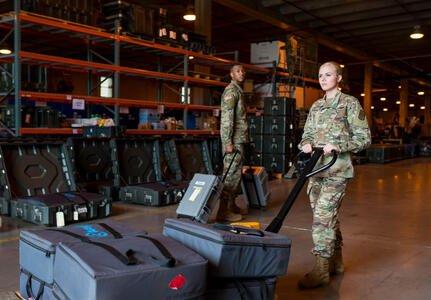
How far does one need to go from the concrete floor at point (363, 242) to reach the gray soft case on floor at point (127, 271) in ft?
3.91

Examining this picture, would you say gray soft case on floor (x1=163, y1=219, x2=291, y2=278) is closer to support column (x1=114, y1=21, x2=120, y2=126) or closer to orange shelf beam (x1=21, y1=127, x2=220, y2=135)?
Result: orange shelf beam (x1=21, y1=127, x2=220, y2=135)

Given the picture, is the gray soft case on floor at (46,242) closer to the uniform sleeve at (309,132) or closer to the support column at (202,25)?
the uniform sleeve at (309,132)

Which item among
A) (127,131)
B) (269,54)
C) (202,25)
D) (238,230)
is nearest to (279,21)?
(269,54)

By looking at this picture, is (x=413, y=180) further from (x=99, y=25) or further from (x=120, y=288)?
(x=120, y=288)

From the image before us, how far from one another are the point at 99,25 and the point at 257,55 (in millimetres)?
5929

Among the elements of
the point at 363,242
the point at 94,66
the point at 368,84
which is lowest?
the point at 363,242

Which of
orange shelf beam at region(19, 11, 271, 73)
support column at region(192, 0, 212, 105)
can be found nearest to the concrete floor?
orange shelf beam at region(19, 11, 271, 73)

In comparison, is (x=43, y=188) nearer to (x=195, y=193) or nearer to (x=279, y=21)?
(x=195, y=193)

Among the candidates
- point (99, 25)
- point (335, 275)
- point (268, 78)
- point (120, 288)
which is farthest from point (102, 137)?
point (268, 78)

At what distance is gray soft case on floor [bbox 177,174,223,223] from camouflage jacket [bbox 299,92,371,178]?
1.60 metres

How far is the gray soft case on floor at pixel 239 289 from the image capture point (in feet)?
8.00

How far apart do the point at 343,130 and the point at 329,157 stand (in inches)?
8.5

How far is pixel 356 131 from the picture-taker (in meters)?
3.23

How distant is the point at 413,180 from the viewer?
35.7ft
